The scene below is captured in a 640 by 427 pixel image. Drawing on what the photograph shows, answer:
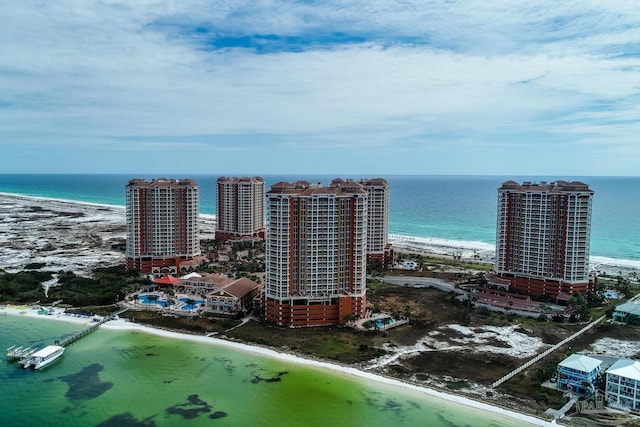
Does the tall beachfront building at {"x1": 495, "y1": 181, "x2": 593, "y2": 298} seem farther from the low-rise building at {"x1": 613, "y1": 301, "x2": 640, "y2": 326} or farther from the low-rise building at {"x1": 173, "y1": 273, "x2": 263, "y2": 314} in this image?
the low-rise building at {"x1": 173, "y1": 273, "x2": 263, "y2": 314}

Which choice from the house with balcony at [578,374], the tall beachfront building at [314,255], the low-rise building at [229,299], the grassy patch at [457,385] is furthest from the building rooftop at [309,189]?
the house with balcony at [578,374]

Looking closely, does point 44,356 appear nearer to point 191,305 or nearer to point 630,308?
point 191,305

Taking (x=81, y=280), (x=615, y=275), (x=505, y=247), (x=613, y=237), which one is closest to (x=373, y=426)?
(x=505, y=247)

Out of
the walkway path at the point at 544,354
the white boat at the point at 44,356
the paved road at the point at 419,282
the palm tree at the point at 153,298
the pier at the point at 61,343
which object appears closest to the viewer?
the walkway path at the point at 544,354

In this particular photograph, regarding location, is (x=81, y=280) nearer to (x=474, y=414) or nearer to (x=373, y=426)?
(x=373, y=426)

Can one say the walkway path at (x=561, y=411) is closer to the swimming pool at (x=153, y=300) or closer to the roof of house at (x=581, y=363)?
the roof of house at (x=581, y=363)


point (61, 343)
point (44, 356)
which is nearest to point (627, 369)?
point (44, 356)

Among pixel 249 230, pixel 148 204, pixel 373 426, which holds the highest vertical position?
pixel 148 204
